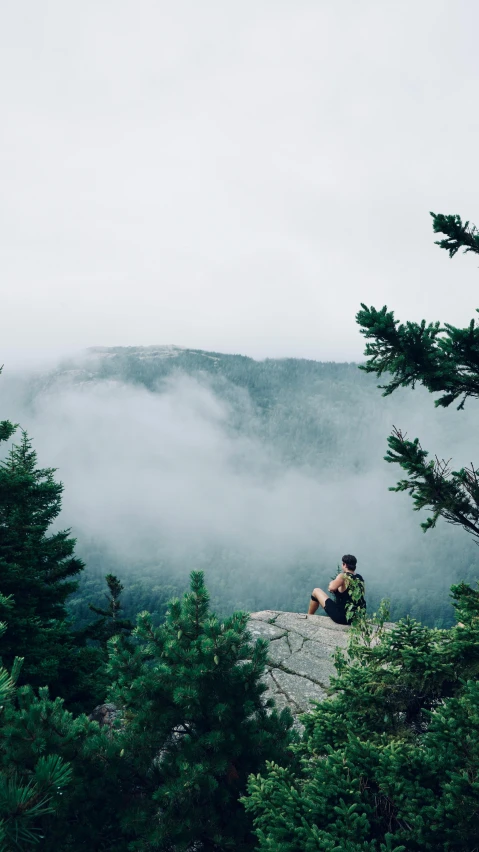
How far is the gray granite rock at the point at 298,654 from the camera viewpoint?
5324 millimetres

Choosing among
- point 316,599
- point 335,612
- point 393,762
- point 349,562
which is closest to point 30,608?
point 316,599

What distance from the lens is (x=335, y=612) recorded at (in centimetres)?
753

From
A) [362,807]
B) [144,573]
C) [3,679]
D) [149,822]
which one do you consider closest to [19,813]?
[3,679]

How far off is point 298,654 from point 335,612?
1482 millimetres

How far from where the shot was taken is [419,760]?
6.90 feet

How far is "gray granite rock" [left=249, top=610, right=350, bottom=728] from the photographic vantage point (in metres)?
5.32

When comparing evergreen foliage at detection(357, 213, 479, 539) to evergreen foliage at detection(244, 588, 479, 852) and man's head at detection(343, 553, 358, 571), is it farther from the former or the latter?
man's head at detection(343, 553, 358, 571)

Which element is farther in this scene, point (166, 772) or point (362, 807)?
point (166, 772)

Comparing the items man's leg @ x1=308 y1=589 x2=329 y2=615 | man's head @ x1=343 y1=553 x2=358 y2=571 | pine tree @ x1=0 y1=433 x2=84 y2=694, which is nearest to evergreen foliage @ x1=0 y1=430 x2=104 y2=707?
pine tree @ x1=0 y1=433 x2=84 y2=694

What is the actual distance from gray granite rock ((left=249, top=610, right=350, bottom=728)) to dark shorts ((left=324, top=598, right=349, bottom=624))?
0.27ft

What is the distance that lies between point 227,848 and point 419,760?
137 cm

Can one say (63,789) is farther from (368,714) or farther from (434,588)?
(434,588)

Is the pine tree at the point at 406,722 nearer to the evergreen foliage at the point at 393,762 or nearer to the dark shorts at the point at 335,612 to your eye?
the evergreen foliage at the point at 393,762

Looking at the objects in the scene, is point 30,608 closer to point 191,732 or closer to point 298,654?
point 298,654
